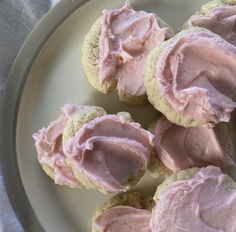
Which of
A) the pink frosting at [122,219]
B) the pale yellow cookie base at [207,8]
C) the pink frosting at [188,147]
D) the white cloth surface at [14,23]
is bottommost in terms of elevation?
the pink frosting at [122,219]

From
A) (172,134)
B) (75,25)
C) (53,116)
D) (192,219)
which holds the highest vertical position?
(75,25)

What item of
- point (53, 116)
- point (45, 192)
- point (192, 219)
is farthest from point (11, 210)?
point (192, 219)

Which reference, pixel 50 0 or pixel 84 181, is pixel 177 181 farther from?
pixel 50 0

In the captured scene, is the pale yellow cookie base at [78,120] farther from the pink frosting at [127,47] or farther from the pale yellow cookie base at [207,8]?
the pale yellow cookie base at [207,8]

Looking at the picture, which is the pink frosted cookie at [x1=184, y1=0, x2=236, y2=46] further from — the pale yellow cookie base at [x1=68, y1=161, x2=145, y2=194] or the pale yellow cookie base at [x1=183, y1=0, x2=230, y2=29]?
the pale yellow cookie base at [x1=68, y1=161, x2=145, y2=194]

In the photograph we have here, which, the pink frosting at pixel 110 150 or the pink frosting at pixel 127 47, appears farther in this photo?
the pink frosting at pixel 127 47

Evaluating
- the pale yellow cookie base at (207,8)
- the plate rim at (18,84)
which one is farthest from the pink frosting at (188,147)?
the plate rim at (18,84)

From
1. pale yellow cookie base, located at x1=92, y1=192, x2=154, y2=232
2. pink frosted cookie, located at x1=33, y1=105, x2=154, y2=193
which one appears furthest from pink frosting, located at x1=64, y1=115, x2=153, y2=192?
pale yellow cookie base, located at x1=92, y1=192, x2=154, y2=232
